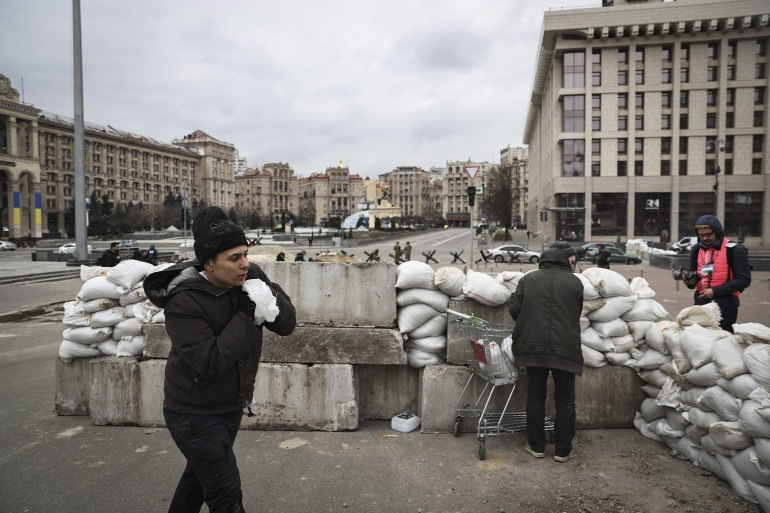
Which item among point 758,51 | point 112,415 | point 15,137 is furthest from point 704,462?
point 15,137

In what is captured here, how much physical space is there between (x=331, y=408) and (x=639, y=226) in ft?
160

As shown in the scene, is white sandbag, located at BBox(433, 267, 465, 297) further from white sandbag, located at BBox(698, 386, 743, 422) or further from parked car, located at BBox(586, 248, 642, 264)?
parked car, located at BBox(586, 248, 642, 264)

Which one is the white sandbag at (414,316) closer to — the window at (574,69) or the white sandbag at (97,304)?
the white sandbag at (97,304)

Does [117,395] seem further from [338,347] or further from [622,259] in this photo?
[622,259]

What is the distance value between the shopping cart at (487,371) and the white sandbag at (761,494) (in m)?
1.43

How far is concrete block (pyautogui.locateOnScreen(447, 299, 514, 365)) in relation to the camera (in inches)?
178

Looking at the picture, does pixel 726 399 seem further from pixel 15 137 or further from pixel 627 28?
pixel 15 137

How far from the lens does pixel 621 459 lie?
391 centimetres

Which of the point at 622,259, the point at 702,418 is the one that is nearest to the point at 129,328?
the point at 702,418

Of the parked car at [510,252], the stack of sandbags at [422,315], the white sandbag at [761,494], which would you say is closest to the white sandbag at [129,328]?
the stack of sandbags at [422,315]

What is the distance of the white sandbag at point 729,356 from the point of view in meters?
3.38

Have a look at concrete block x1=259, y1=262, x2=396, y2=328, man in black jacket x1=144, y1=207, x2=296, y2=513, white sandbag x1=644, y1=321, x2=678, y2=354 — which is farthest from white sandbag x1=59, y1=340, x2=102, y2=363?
white sandbag x1=644, y1=321, x2=678, y2=354

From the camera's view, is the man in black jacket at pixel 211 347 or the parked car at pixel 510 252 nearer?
the man in black jacket at pixel 211 347

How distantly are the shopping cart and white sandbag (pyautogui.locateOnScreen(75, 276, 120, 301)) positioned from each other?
3.13 metres
